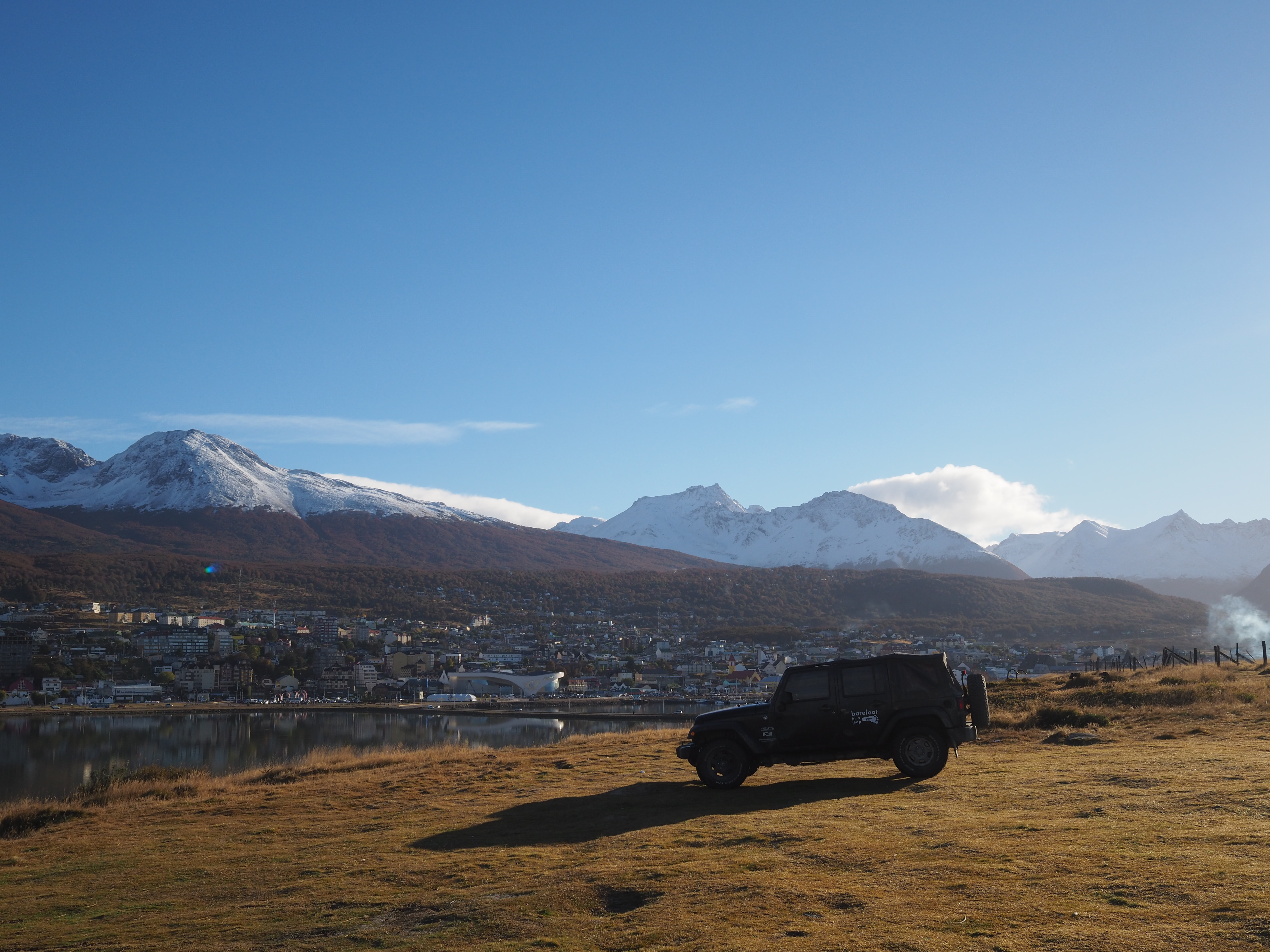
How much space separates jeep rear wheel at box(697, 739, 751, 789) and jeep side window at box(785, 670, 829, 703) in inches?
49.2

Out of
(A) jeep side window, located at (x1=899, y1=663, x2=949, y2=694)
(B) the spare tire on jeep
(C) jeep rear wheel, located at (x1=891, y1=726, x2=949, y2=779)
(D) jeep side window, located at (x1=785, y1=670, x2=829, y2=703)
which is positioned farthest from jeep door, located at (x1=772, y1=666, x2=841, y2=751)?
(B) the spare tire on jeep

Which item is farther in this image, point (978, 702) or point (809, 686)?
point (978, 702)

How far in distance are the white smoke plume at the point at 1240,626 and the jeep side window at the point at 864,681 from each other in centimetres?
4139

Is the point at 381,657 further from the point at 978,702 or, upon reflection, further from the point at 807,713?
the point at 978,702

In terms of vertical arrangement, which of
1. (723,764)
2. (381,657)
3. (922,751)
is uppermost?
(922,751)

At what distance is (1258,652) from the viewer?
245 feet

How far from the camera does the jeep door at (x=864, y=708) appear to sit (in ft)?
44.3

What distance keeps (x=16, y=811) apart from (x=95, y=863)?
5.94 meters

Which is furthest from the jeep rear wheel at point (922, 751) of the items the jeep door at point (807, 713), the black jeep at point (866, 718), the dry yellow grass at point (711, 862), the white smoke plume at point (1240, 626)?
the white smoke plume at point (1240, 626)

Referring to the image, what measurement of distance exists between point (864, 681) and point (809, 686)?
83cm

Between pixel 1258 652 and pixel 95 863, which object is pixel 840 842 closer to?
pixel 95 863

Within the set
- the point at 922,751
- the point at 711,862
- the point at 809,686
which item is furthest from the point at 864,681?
the point at 711,862

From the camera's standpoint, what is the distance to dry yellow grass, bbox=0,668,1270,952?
Result: 686 centimetres

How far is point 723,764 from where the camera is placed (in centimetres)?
1416
